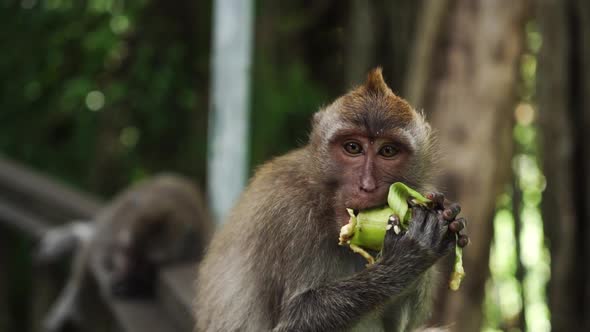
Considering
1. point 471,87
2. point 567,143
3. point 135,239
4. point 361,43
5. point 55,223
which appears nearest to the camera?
point 567,143

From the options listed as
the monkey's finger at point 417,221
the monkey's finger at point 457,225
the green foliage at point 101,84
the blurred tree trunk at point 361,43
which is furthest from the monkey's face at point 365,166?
the green foliage at point 101,84

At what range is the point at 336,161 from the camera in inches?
108

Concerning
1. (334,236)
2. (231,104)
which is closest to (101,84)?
(231,104)

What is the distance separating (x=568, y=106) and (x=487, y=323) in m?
3.09

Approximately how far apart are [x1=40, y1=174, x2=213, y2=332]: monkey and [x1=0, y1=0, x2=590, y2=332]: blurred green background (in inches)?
20.9

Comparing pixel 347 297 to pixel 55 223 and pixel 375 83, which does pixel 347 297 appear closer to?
pixel 375 83

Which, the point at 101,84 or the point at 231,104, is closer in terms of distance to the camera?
the point at 231,104

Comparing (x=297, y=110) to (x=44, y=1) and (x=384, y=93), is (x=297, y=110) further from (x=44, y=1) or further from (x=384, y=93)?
(x=384, y=93)

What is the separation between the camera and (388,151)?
2.72 m

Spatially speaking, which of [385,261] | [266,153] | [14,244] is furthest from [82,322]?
[385,261]

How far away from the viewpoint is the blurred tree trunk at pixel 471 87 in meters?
4.73

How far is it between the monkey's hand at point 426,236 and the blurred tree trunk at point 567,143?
5.55 ft

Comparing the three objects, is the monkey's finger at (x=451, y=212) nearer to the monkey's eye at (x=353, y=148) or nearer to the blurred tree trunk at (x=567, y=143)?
the monkey's eye at (x=353, y=148)

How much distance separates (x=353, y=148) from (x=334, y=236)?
327 millimetres
